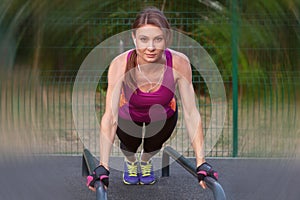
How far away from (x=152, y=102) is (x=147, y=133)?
0.36m

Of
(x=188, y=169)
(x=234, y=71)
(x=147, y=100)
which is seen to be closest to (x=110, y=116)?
(x=147, y=100)

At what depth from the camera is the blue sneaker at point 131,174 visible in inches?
128

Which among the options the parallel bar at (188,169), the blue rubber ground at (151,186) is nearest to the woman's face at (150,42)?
the parallel bar at (188,169)

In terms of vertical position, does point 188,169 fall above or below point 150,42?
below

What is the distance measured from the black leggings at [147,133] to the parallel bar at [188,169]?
0.42ft

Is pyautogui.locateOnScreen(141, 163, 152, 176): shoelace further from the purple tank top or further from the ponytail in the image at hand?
the ponytail

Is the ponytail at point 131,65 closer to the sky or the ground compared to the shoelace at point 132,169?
closer to the sky

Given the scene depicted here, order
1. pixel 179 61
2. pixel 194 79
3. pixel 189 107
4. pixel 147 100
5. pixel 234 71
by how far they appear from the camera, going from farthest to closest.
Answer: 1. pixel 194 79
2. pixel 234 71
3. pixel 147 100
4. pixel 179 61
5. pixel 189 107

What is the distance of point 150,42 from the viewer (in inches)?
92.3

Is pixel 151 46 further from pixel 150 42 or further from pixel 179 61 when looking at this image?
pixel 179 61

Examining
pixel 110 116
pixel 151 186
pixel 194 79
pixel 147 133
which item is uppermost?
pixel 194 79

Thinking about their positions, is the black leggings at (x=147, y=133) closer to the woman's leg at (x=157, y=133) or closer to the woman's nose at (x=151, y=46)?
the woman's leg at (x=157, y=133)

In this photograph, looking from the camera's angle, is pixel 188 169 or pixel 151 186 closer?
pixel 188 169

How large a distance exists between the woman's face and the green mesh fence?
590 millimetres
